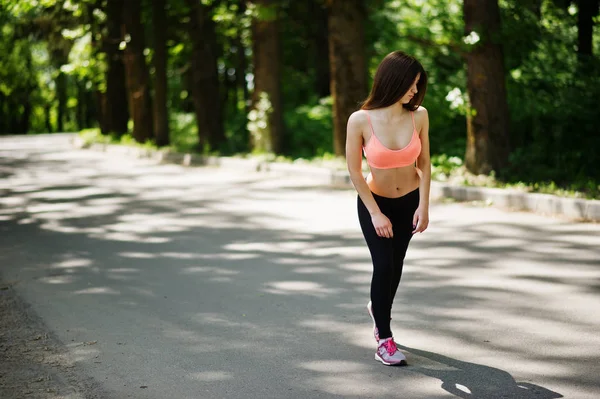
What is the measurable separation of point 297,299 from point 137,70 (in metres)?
21.4

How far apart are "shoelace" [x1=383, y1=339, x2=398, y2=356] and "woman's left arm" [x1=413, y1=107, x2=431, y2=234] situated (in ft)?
2.24

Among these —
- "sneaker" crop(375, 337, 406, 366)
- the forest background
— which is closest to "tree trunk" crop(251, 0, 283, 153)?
the forest background

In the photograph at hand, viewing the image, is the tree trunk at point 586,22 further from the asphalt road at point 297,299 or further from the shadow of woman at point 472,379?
the shadow of woman at point 472,379

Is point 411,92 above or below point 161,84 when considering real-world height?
below

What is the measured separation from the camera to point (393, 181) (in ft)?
16.5

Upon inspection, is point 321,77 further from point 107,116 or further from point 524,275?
point 524,275

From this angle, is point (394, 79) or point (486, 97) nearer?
point (394, 79)

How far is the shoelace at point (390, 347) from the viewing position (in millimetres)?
5031

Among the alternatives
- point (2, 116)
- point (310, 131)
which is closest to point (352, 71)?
point (310, 131)

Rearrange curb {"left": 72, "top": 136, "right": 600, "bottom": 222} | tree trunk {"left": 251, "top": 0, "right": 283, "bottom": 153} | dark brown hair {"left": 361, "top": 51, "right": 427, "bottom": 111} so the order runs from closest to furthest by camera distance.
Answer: dark brown hair {"left": 361, "top": 51, "right": 427, "bottom": 111}, curb {"left": 72, "top": 136, "right": 600, "bottom": 222}, tree trunk {"left": 251, "top": 0, "right": 283, "bottom": 153}

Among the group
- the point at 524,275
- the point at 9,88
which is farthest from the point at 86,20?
the point at 9,88

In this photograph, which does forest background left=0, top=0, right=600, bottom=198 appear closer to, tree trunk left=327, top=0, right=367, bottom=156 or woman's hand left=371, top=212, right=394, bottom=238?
tree trunk left=327, top=0, right=367, bottom=156

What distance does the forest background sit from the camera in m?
13.1

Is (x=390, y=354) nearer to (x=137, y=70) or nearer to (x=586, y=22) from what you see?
(x=586, y=22)
